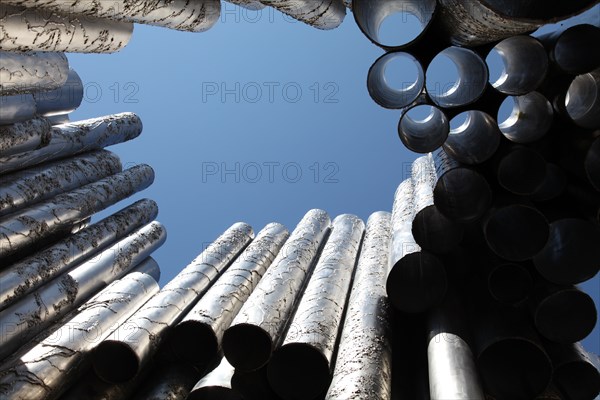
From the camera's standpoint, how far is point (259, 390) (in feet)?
12.9

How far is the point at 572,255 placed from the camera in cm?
399

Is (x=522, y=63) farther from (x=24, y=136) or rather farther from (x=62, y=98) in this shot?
(x=62, y=98)

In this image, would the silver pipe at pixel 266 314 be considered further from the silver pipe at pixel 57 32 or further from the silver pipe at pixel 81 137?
the silver pipe at pixel 81 137

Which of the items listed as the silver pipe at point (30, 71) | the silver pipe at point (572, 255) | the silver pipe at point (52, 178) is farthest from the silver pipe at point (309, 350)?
the silver pipe at point (52, 178)

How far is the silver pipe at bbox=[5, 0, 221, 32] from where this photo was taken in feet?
10.7

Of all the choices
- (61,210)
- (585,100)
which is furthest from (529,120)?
(61,210)

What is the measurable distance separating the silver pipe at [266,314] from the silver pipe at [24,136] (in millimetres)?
2543

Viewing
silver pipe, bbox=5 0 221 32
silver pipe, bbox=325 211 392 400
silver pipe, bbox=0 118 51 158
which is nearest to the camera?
silver pipe, bbox=5 0 221 32

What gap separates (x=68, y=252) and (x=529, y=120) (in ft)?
14.4

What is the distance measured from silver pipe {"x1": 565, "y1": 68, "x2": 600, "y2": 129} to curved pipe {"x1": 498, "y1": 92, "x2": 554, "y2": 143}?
155 mm

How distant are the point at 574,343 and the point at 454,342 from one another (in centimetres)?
108

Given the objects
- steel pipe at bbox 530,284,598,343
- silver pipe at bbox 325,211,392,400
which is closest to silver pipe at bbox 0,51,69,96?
silver pipe at bbox 325,211,392,400

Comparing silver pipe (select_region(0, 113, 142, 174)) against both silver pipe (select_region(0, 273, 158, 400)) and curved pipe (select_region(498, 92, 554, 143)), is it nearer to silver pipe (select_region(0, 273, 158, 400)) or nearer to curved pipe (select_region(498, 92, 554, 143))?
silver pipe (select_region(0, 273, 158, 400))

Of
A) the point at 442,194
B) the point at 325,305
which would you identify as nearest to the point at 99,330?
the point at 325,305
